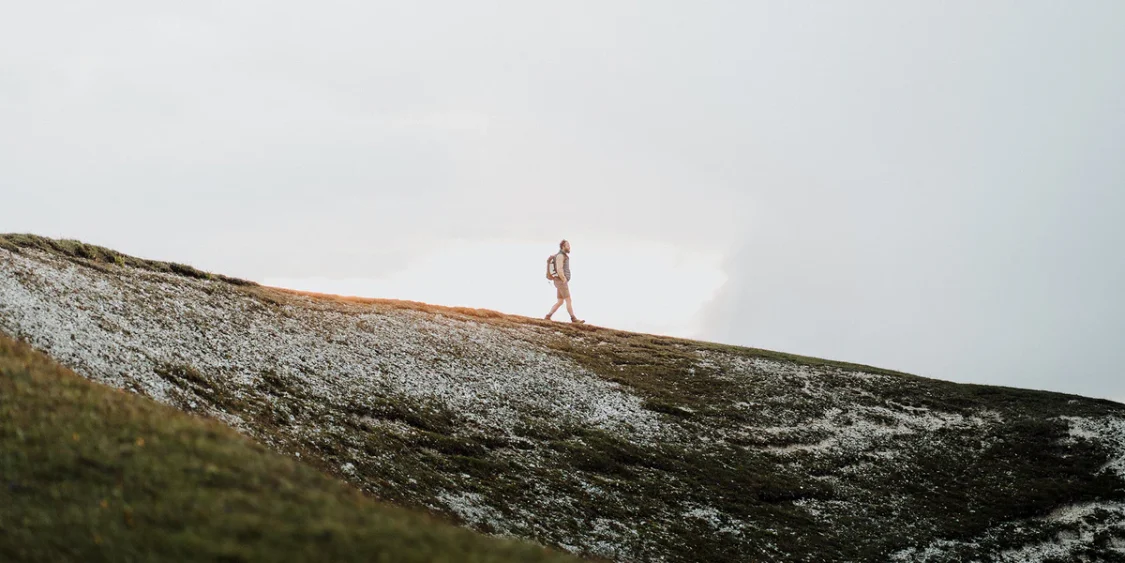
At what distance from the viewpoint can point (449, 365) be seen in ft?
159

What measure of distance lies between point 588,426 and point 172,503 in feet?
89.5

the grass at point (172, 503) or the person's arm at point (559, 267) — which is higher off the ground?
the person's arm at point (559, 267)

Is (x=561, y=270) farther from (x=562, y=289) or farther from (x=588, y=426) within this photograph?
(x=588, y=426)

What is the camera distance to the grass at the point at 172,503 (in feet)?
58.5

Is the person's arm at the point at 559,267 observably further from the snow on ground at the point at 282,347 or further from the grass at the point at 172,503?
the grass at the point at 172,503

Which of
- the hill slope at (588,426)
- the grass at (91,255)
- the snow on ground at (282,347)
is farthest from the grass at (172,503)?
the grass at (91,255)

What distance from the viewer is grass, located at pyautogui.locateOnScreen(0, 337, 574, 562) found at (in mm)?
17844

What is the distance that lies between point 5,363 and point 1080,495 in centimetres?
4878

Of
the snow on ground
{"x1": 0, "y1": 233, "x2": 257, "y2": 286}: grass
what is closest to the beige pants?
the snow on ground

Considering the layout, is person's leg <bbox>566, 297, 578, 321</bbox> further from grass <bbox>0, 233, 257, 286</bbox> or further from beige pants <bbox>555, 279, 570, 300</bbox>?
grass <bbox>0, 233, 257, 286</bbox>

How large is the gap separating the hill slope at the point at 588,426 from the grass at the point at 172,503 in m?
8.65

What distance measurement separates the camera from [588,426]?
44.8m

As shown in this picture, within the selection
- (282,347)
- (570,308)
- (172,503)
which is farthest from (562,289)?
(172,503)

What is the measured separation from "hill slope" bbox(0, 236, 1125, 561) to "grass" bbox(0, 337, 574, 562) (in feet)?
28.4
